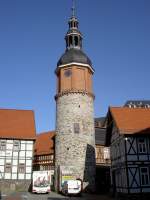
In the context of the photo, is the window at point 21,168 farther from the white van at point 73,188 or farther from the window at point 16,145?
the white van at point 73,188

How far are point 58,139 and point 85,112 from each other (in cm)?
510

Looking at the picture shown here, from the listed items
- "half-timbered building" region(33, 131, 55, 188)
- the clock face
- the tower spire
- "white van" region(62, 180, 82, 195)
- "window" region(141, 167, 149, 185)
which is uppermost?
the tower spire

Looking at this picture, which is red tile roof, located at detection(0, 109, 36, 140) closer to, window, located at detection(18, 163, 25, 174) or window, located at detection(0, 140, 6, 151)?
window, located at detection(0, 140, 6, 151)

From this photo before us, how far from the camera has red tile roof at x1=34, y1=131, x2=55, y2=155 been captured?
168ft

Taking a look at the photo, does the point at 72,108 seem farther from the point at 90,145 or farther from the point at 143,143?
the point at 143,143

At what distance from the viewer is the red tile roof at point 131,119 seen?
29062mm

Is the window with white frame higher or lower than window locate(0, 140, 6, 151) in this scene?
lower

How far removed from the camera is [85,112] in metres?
40.6

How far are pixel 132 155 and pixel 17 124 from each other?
60.7ft

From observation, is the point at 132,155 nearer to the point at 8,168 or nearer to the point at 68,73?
the point at 8,168

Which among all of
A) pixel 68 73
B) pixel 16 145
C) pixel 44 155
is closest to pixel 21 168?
pixel 16 145

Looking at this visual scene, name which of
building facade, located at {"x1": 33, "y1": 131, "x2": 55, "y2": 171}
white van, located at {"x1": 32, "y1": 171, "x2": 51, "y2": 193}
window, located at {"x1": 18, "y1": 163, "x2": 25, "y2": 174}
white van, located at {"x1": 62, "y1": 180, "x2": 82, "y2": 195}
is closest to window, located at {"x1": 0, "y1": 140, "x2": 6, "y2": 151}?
window, located at {"x1": 18, "y1": 163, "x2": 25, "y2": 174}

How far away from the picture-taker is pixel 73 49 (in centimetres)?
4419

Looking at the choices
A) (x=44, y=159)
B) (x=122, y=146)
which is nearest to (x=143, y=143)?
(x=122, y=146)
